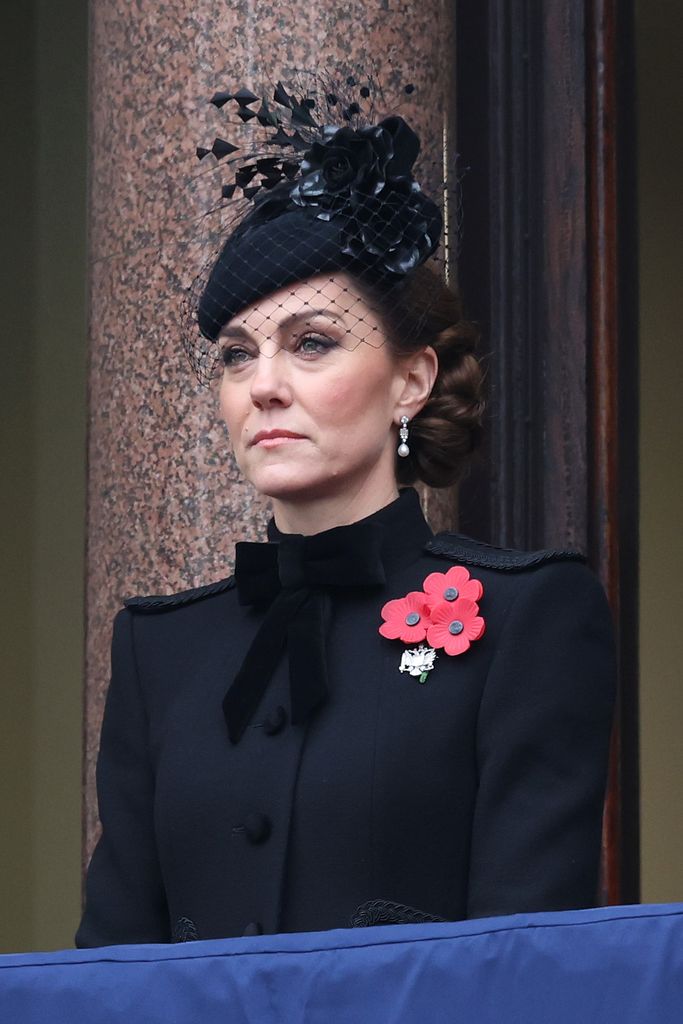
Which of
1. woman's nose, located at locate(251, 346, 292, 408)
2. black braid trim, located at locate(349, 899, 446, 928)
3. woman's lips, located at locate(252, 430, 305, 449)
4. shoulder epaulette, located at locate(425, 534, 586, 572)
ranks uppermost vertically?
woman's nose, located at locate(251, 346, 292, 408)

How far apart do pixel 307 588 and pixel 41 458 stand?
9.73ft

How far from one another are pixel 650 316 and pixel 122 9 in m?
1.68

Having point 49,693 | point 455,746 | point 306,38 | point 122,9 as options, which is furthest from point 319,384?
point 49,693

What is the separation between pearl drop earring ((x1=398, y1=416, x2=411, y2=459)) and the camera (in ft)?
8.79

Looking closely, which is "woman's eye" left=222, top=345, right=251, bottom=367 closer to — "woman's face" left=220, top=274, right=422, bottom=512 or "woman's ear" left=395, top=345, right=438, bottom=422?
"woman's face" left=220, top=274, right=422, bottom=512

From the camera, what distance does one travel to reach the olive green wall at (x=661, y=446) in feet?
15.8

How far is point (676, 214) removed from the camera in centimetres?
499

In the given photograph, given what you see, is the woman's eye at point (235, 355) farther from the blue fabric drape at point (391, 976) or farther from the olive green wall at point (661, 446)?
the olive green wall at point (661, 446)

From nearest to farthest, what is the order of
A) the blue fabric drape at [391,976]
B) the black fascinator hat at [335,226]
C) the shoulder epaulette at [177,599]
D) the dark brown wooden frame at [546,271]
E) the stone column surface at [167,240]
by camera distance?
the blue fabric drape at [391,976] < the black fascinator hat at [335,226] < the shoulder epaulette at [177,599] < the stone column surface at [167,240] < the dark brown wooden frame at [546,271]

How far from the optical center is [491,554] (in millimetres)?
2621

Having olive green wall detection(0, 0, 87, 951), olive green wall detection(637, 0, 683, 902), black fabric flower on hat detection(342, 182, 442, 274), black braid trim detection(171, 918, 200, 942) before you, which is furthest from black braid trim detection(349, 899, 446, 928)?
olive green wall detection(0, 0, 87, 951)

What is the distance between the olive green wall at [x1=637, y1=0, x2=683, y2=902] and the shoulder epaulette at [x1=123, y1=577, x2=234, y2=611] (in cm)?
208

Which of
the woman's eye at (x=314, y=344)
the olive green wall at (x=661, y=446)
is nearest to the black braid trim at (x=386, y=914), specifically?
the woman's eye at (x=314, y=344)

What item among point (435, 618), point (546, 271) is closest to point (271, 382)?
point (435, 618)
